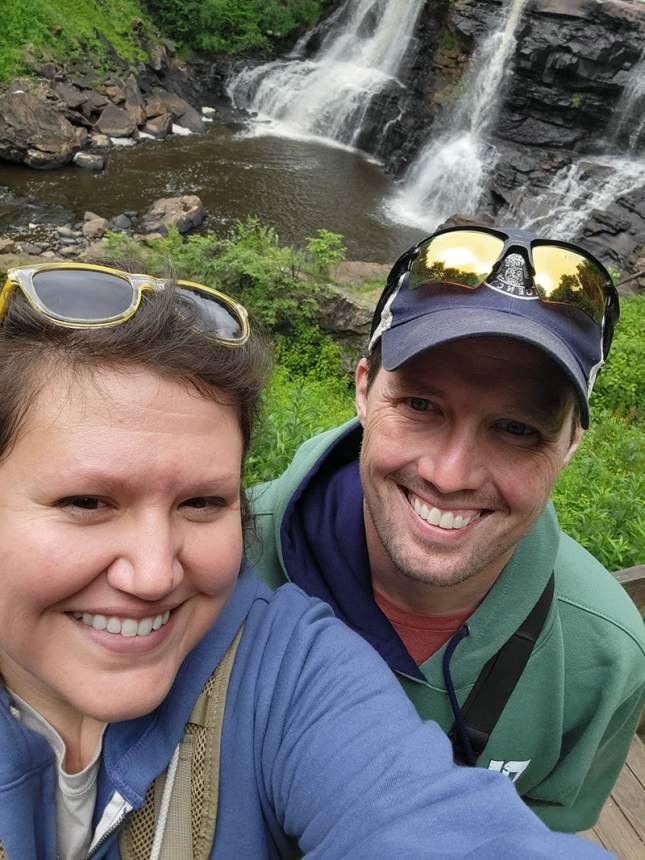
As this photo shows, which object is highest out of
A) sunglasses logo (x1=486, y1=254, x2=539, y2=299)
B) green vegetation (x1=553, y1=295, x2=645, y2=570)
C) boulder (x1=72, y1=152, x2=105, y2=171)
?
sunglasses logo (x1=486, y1=254, x2=539, y2=299)

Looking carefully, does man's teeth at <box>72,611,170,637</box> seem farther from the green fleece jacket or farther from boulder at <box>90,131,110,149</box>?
boulder at <box>90,131,110,149</box>

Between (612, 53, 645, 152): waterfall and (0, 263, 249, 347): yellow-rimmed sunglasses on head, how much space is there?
15978mm

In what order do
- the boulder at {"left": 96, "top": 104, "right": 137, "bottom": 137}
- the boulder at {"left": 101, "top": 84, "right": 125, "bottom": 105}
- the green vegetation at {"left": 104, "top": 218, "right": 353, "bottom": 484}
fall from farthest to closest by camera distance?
the boulder at {"left": 101, "top": 84, "right": 125, "bottom": 105} → the boulder at {"left": 96, "top": 104, "right": 137, "bottom": 137} → the green vegetation at {"left": 104, "top": 218, "right": 353, "bottom": 484}

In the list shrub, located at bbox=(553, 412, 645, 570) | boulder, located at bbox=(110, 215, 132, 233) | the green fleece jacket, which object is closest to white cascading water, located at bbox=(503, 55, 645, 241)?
boulder, located at bbox=(110, 215, 132, 233)

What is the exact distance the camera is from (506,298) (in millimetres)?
1413

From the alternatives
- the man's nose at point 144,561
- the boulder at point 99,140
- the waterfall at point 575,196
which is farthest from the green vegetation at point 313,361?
the boulder at point 99,140

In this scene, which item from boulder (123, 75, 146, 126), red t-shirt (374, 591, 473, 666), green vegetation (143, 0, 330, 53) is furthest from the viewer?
green vegetation (143, 0, 330, 53)

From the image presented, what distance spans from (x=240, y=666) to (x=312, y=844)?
0.33 m

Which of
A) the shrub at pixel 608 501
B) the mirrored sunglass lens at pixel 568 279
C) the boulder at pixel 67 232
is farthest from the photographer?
the boulder at pixel 67 232

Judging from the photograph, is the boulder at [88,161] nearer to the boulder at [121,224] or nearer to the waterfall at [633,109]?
the boulder at [121,224]

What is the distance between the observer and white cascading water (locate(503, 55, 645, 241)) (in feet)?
41.1

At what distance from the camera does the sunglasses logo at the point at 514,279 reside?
1.43 m

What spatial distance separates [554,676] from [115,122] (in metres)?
16.3

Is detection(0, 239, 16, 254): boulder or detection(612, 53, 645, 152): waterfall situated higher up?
detection(612, 53, 645, 152): waterfall
